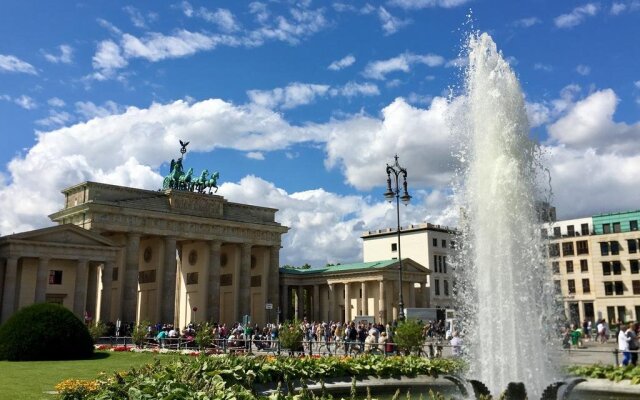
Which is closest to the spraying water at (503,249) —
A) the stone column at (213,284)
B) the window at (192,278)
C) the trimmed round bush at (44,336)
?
the trimmed round bush at (44,336)

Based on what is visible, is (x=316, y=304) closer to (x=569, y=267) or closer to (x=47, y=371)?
(x=569, y=267)

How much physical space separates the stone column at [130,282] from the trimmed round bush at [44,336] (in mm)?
28752

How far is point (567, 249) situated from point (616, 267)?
8.02 m

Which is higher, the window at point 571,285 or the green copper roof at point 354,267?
the green copper roof at point 354,267

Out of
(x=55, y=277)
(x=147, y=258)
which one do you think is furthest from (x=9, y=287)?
(x=147, y=258)

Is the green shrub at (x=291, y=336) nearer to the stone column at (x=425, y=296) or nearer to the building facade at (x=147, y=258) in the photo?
the building facade at (x=147, y=258)

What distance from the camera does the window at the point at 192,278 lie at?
70.4 m

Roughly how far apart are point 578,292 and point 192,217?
56.5m

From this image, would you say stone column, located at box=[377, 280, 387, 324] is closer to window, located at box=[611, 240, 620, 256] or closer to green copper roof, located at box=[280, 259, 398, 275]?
green copper roof, located at box=[280, 259, 398, 275]

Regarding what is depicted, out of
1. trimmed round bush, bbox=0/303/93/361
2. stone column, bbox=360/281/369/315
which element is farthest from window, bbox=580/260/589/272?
trimmed round bush, bbox=0/303/93/361

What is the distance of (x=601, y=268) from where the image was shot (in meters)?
82.4

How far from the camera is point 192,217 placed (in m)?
65.2

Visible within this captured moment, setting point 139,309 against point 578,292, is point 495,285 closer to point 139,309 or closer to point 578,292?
point 139,309

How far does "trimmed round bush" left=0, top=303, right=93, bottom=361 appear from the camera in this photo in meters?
27.5
